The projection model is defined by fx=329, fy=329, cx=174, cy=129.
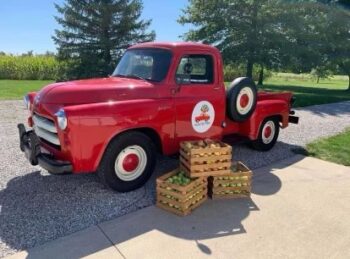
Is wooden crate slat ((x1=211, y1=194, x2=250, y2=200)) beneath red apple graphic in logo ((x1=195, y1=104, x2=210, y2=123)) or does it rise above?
beneath

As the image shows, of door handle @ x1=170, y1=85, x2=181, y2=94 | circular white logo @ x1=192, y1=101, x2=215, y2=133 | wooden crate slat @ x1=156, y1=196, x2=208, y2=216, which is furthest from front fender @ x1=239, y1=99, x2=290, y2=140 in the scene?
wooden crate slat @ x1=156, y1=196, x2=208, y2=216

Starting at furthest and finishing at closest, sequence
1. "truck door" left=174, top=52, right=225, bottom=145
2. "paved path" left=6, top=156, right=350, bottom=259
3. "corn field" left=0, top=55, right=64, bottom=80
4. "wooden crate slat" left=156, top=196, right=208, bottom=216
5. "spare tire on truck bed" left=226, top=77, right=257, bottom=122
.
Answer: "corn field" left=0, top=55, right=64, bottom=80
"spare tire on truck bed" left=226, top=77, right=257, bottom=122
"truck door" left=174, top=52, right=225, bottom=145
"wooden crate slat" left=156, top=196, right=208, bottom=216
"paved path" left=6, top=156, right=350, bottom=259

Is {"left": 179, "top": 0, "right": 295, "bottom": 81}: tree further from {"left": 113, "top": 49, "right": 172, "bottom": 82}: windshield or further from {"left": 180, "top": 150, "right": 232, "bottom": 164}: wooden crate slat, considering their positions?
{"left": 180, "top": 150, "right": 232, "bottom": 164}: wooden crate slat

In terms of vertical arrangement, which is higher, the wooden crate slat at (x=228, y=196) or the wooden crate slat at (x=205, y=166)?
the wooden crate slat at (x=205, y=166)

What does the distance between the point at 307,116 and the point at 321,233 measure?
825cm

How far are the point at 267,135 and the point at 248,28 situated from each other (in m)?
15.5

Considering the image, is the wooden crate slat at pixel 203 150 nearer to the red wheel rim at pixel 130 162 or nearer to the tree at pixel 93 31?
the red wheel rim at pixel 130 162

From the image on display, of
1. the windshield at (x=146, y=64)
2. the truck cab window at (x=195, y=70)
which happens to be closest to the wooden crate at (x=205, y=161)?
the truck cab window at (x=195, y=70)

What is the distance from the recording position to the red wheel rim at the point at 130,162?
4602mm

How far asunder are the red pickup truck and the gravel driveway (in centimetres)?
34

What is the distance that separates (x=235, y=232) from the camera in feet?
12.3

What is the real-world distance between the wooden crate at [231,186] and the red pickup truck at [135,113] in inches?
36.1

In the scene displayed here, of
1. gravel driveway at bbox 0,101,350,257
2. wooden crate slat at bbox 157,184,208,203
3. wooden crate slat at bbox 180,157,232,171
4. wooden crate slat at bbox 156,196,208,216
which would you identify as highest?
wooden crate slat at bbox 180,157,232,171

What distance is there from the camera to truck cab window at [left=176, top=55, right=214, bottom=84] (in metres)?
5.02
